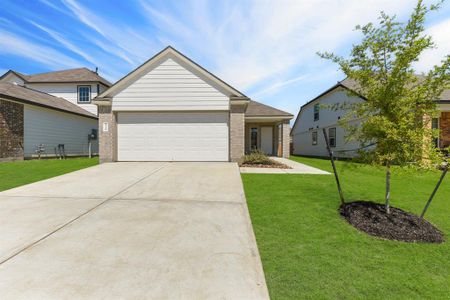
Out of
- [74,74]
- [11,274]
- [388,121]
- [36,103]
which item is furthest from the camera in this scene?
[74,74]

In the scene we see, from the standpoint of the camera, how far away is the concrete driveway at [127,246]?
89.9 inches

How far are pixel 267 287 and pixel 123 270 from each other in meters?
1.65

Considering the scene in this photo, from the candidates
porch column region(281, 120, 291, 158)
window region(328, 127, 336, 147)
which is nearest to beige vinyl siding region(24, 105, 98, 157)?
porch column region(281, 120, 291, 158)

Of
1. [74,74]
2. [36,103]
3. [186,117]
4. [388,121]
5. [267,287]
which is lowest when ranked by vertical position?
[267,287]

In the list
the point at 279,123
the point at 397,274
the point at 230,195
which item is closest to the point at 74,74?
the point at 279,123

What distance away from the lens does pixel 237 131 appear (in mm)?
11156

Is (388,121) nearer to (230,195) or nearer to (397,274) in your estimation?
(397,274)

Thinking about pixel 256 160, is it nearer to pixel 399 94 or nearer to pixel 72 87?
pixel 399 94

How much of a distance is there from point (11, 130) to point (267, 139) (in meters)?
17.0

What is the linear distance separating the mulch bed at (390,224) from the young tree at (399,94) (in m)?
0.95

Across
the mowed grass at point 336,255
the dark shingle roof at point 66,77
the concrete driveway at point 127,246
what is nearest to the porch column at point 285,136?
the mowed grass at point 336,255

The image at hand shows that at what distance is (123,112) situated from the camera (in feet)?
37.5

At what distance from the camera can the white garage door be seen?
11.4m

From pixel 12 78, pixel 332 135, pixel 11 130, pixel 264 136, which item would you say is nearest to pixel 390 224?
pixel 332 135
